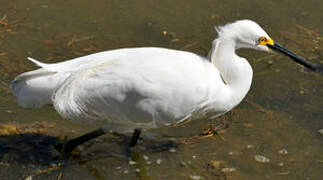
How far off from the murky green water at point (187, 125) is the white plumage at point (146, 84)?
0.45m

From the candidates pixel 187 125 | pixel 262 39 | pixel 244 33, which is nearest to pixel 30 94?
pixel 187 125

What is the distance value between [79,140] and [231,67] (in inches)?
53.1

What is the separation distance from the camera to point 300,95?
17.6ft

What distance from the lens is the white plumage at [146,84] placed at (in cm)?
407

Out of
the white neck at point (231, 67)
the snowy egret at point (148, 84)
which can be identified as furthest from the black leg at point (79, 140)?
the white neck at point (231, 67)

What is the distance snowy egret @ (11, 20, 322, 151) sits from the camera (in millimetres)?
4066

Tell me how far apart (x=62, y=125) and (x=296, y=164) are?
6.55ft

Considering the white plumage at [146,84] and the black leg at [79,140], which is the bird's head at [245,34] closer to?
the white plumage at [146,84]

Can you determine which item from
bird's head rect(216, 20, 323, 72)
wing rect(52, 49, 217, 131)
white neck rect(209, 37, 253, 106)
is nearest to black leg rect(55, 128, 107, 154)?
wing rect(52, 49, 217, 131)

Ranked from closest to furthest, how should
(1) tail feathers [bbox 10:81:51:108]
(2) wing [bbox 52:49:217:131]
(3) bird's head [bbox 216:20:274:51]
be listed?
1. (2) wing [bbox 52:49:217:131]
2. (3) bird's head [bbox 216:20:274:51]
3. (1) tail feathers [bbox 10:81:51:108]

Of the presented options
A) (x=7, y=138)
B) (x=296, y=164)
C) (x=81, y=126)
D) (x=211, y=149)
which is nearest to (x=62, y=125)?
(x=81, y=126)

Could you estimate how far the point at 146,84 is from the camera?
13.2 feet

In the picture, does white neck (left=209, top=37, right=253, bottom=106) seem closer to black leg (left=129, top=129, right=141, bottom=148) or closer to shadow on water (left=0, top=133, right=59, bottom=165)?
black leg (left=129, top=129, right=141, bottom=148)

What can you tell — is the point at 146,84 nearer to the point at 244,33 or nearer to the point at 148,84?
the point at 148,84
